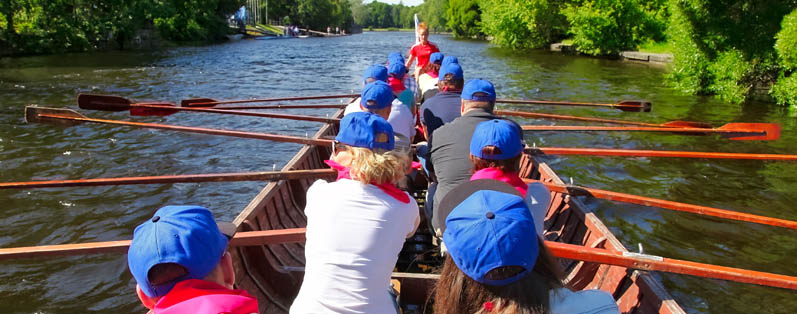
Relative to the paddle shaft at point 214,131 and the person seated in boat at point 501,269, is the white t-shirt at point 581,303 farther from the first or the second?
the paddle shaft at point 214,131

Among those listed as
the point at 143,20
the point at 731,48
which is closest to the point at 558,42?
the point at 731,48

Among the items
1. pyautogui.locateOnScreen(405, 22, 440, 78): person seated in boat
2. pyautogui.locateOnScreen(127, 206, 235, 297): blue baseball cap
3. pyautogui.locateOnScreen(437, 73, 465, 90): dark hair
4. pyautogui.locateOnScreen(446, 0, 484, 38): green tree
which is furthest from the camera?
pyautogui.locateOnScreen(446, 0, 484, 38): green tree

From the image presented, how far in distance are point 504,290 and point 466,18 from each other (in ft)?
214

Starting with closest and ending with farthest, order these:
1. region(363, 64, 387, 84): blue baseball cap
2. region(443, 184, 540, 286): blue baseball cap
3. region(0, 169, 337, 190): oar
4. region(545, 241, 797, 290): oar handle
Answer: region(443, 184, 540, 286): blue baseball cap < region(545, 241, 797, 290): oar handle < region(0, 169, 337, 190): oar < region(363, 64, 387, 84): blue baseball cap

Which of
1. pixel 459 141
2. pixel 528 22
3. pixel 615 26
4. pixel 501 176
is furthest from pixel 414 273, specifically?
pixel 528 22

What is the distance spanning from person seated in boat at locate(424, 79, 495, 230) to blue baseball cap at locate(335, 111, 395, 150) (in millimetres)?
1039

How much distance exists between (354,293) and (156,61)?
29.0 m

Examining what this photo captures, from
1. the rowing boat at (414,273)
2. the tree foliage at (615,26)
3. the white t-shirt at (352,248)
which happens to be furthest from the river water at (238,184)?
the tree foliage at (615,26)

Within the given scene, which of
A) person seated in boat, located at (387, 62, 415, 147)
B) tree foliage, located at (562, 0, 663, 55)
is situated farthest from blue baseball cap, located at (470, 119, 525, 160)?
tree foliage, located at (562, 0, 663, 55)

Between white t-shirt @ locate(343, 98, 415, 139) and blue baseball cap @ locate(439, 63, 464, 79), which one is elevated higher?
blue baseball cap @ locate(439, 63, 464, 79)

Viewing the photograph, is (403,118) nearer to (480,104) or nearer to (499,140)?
(480,104)

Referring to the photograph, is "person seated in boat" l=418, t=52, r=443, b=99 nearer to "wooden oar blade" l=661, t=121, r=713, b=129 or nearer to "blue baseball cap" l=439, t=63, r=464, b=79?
"blue baseball cap" l=439, t=63, r=464, b=79

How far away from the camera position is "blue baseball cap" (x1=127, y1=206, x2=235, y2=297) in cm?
189

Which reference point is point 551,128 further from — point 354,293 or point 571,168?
point 354,293
